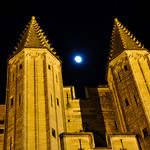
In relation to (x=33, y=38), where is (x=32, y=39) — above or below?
below

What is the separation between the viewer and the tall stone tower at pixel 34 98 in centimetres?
2358

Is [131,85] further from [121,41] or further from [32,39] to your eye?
[32,39]

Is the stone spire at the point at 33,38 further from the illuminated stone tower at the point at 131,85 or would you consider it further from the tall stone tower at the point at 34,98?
the illuminated stone tower at the point at 131,85

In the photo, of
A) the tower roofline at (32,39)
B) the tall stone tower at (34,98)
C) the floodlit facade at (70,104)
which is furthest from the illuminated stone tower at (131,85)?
the tower roofline at (32,39)

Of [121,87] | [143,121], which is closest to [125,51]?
[121,87]

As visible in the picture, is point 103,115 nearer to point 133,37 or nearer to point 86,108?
point 86,108

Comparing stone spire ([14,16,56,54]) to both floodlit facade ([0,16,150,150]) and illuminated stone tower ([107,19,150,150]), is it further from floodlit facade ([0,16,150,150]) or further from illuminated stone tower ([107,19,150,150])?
illuminated stone tower ([107,19,150,150])

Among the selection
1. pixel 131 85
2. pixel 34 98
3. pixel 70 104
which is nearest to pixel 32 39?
pixel 70 104

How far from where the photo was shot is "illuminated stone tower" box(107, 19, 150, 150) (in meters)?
26.2

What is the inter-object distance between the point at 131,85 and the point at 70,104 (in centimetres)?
443

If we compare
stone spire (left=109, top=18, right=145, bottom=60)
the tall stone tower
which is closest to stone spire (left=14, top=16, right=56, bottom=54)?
the tall stone tower

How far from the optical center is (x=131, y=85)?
28641mm

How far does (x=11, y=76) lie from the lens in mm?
29125

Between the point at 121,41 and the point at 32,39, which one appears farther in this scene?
the point at 121,41
